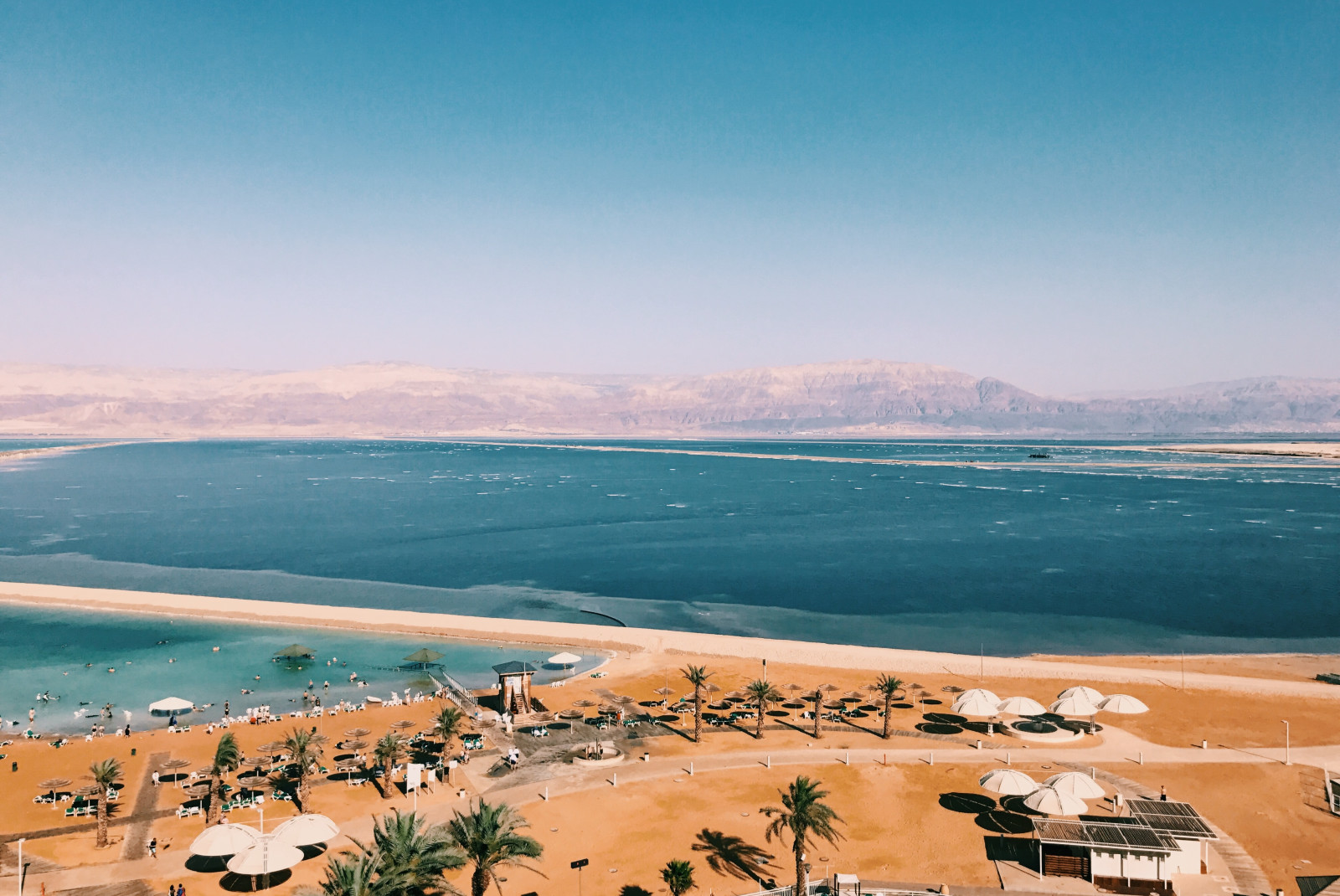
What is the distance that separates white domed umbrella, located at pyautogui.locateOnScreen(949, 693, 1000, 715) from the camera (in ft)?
136

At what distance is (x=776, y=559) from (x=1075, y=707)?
6014cm

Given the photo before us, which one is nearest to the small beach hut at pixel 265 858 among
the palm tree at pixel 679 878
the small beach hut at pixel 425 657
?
the palm tree at pixel 679 878

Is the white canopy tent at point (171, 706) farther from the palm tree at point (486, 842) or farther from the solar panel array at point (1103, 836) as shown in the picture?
the solar panel array at point (1103, 836)

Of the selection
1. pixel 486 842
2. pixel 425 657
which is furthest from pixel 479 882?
pixel 425 657

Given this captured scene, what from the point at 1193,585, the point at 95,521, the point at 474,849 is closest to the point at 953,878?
the point at 474,849

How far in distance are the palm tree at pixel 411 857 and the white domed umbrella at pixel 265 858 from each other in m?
4.14

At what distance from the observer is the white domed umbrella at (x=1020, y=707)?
4075 cm

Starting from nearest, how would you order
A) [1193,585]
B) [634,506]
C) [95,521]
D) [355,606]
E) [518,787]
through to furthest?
1. [518,787]
2. [355,606]
3. [1193,585]
4. [95,521]
5. [634,506]

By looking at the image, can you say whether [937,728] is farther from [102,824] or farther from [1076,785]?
[102,824]

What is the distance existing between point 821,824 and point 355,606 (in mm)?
60357

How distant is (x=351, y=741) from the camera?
4159cm

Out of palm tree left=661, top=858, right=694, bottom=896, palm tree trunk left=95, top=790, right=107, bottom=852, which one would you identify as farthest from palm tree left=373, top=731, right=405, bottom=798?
palm tree left=661, top=858, right=694, bottom=896

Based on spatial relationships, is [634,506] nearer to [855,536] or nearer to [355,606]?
[855,536]

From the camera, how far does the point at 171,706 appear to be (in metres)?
46.8
